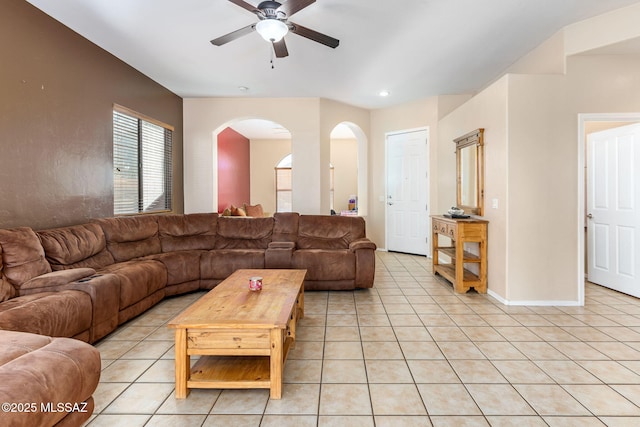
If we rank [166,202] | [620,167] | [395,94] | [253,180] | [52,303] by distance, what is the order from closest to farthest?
[52,303]
[620,167]
[166,202]
[395,94]
[253,180]

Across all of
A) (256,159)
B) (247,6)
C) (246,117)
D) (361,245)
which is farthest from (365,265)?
(256,159)

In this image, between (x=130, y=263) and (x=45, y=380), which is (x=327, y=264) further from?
(x=45, y=380)

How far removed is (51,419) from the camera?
1279mm

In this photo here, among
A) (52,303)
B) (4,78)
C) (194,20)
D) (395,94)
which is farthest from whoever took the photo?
(395,94)

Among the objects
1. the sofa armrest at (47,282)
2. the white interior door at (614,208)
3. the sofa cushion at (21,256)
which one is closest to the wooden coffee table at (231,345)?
the sofa armrest at (47,282)

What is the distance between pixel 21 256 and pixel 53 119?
1422mm

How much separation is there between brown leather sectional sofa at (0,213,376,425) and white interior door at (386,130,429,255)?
211 cm

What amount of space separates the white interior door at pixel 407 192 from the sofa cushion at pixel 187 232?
3.58 metres

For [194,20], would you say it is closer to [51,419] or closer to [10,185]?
[10,185]

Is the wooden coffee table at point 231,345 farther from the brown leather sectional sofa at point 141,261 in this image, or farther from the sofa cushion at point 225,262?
the sofa cushion at point 225,262

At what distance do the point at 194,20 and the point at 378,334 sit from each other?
3400 mm

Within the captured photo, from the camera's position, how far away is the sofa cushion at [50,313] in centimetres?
200

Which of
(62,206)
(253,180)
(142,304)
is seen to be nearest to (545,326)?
(142,304)

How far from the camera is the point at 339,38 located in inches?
142
